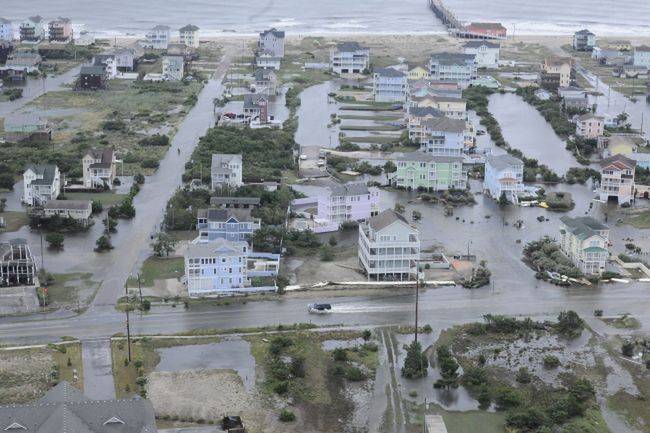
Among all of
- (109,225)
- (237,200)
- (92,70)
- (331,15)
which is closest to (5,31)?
(92,70)

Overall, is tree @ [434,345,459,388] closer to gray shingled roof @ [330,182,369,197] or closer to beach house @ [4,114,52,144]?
gray shingled roof @ [330,182,369,197]

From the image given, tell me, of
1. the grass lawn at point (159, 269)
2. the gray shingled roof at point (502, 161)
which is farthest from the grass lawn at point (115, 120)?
the gray shingled roof at point (502, 161)

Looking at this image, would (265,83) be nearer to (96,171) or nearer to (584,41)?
(96,171)

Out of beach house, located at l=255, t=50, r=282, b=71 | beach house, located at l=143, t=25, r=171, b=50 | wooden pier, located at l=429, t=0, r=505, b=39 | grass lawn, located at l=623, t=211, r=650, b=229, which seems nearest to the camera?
grass lawn, located at l=623, t=211, r=650, b=229

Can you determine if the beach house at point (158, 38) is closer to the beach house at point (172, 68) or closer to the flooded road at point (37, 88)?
the flooded road at point (37, 88)

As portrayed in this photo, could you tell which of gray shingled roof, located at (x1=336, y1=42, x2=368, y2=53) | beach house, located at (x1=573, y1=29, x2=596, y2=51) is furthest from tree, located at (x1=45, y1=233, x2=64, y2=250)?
beach house, located at (x1=573, y1=29, x2=596, y2=51)

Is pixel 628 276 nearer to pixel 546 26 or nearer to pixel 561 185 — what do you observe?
pixel 561 185
